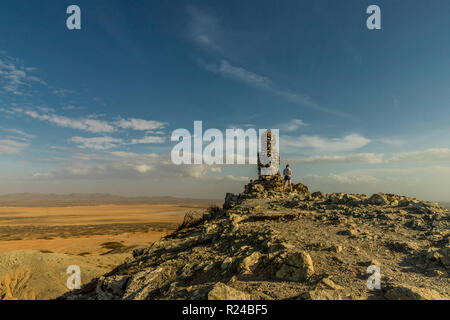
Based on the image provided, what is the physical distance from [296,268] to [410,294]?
76.9 inches

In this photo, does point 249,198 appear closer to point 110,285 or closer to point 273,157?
point 273,157

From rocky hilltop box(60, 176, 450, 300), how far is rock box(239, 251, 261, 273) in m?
0.02

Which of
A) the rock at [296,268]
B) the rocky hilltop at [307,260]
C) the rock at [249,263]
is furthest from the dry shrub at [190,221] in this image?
the rock at [296,268]

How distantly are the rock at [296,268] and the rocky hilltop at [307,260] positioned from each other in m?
0.02

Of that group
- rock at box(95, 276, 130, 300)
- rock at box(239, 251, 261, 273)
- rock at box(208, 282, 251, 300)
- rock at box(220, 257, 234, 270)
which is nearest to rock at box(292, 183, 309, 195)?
rock at box(239, 251, 261, 273)

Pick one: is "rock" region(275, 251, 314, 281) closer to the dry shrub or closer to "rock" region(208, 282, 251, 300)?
"rock" region(208, 282, 251, 300)

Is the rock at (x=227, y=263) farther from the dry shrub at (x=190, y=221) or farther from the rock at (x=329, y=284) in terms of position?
the dry shrub at (x=190, y=221)

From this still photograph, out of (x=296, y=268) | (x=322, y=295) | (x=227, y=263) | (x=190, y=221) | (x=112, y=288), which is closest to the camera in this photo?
(x=322, y=295)

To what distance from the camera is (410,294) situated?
3727 millimetres

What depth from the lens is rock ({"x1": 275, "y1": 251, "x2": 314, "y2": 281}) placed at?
4648 mm

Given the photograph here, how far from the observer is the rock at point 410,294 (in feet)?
12.1

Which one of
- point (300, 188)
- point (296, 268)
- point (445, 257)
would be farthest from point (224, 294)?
point (300, 188)

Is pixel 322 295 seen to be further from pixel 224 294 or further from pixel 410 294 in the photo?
pixel 224 294
